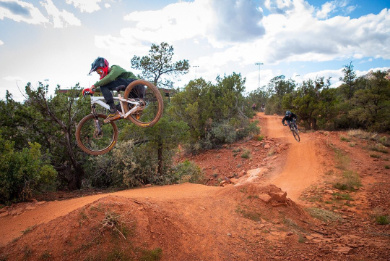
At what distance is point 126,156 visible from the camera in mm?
11328

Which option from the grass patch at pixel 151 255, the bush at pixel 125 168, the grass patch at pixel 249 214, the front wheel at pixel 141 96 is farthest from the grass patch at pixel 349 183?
the front wheel at pixel 141 96

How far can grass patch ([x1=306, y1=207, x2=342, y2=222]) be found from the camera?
27.3 feet

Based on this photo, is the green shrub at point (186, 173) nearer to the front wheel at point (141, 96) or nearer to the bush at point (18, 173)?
the bush at point (18, 173)

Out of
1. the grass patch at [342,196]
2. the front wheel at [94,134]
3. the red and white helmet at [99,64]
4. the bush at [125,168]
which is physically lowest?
the grass patch at [342,196]

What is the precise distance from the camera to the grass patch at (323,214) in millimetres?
8336

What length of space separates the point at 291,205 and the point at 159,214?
5.00 metres

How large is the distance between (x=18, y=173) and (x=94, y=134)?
165 inches

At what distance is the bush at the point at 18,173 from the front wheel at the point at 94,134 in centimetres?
175

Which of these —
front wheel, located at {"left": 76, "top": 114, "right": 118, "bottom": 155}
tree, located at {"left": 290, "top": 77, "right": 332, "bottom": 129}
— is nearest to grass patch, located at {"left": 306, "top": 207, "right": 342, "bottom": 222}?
front wheel, located at {"left": 76, "top": 114, "right": 118, "bottom": 155}

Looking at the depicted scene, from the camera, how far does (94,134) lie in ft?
19.8

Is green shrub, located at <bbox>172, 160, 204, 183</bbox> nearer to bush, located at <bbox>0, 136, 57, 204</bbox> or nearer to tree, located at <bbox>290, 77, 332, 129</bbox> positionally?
bush, located at <bbox>0, 136, 57, 204</bbox>

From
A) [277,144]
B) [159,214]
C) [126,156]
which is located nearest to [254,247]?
[159,214]

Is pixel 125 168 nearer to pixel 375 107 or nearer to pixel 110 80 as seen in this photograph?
pixel 110 80

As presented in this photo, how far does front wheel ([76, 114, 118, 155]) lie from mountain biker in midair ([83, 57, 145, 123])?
2.61 feet
